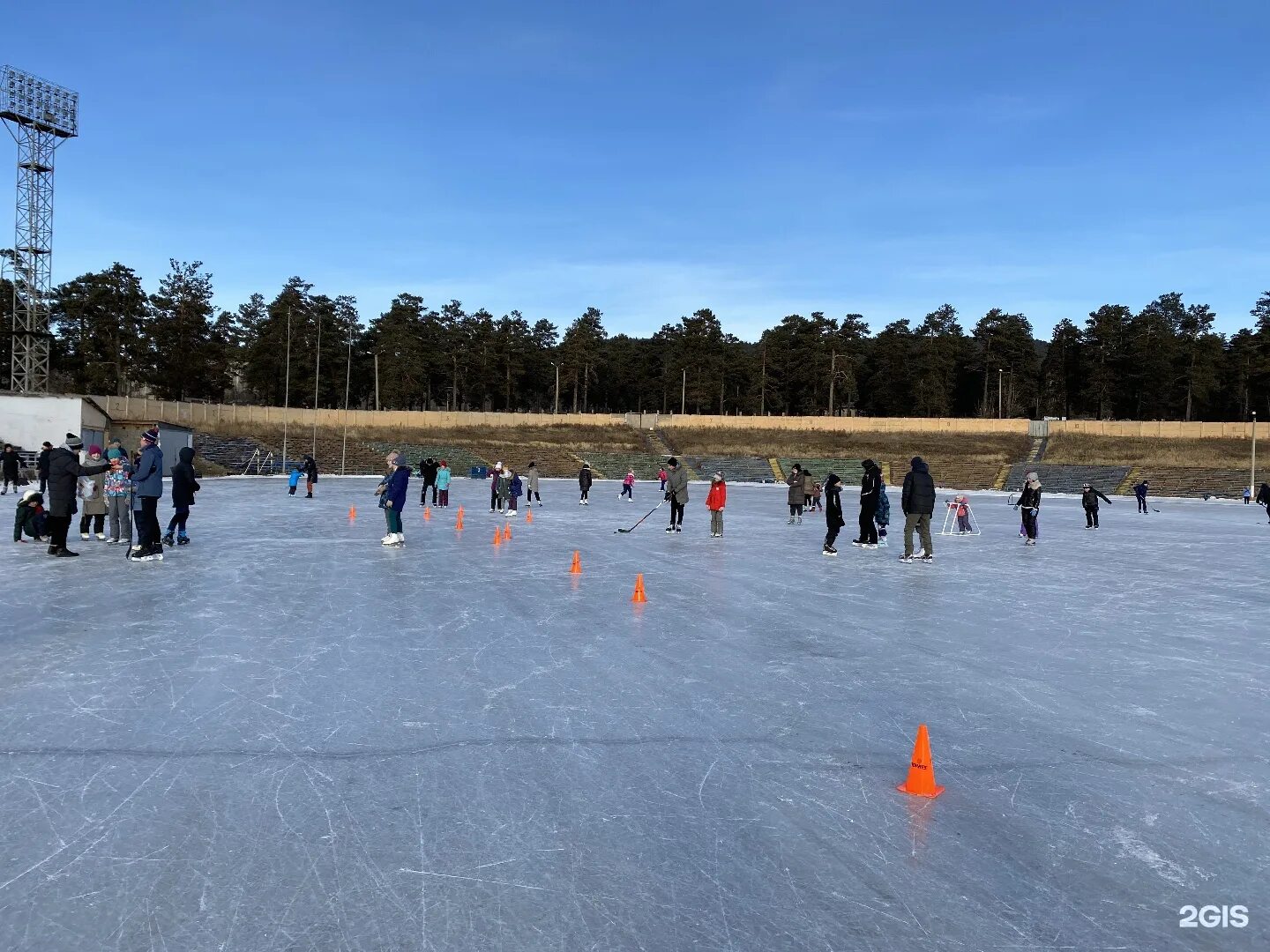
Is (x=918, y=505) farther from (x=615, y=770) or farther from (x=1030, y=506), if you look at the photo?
(x=615, y=770)

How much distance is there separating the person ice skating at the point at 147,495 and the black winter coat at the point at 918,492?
1139 centimetres

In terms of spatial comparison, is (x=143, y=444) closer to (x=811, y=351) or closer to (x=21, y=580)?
(x=21, y=580)

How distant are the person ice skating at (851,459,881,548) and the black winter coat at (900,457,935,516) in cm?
133

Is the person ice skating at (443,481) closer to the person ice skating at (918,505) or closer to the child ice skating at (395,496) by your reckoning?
the child ice skating at (395,496)

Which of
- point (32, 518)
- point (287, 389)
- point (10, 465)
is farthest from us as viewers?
point (287, 389)

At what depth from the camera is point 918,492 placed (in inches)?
553

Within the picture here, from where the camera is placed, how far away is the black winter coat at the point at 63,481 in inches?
481

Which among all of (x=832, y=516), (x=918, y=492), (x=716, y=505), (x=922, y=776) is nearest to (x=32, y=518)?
(x=716, y=505)

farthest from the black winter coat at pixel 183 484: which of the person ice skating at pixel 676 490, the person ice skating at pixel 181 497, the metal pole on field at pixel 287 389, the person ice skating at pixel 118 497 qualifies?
the metal pole on field at pixel 287 389

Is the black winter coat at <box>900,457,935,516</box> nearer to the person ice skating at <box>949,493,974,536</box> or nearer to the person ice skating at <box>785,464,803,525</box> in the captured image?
the person ice skating at <box>949,493,974,536</box>

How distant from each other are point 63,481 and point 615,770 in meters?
11.3

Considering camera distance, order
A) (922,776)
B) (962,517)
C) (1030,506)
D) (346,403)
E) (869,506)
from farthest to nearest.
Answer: (346,403) → (962,517) → (1030,506) → (869,506) → (922,776)

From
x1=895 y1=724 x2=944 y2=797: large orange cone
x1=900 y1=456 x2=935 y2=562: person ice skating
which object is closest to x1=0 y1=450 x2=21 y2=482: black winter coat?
x1=900 y1=456 x2=935 y2=562: person ice skating

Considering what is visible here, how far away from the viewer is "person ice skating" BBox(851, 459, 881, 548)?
15938 mm
